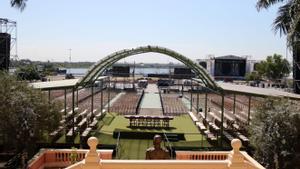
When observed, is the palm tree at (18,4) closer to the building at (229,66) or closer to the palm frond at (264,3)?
the palm frond at (264,3)

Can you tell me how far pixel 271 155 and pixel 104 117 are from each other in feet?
63.6

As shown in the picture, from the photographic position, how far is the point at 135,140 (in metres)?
22.7

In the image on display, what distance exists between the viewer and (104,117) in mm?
31891

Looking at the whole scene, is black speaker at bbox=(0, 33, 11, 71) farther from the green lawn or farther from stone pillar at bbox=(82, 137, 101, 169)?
stone pillar at bbox=(82, 137, 101, 169)

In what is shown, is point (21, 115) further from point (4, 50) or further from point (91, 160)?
point (4, 50)

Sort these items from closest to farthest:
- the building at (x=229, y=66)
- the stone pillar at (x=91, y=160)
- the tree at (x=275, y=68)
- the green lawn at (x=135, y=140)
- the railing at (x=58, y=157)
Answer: the stone pillar at (x=91, y=160) < the railing at (x=58, y=157) < the green lawn at (x=135, y=140) < the tree at (x=275, y=68) < the building at (x=229, y=66)

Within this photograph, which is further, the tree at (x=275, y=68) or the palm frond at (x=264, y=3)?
the tree at (x=275, y=68)

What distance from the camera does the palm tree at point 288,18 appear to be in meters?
16.7

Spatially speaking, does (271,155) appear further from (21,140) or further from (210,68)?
(210,68)

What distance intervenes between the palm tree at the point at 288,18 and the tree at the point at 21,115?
1013 centimetres

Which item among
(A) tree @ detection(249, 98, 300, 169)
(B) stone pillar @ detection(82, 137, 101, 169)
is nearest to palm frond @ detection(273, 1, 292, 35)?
(A) tree @ detection(249, 98, 300, 169)

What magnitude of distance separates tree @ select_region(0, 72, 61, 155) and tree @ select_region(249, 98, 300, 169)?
7764 mm

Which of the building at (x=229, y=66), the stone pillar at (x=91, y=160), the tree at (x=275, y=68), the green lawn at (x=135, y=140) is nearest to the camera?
the stone pillar at (x=91, y=160)

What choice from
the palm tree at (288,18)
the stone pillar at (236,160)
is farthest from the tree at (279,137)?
the stone pillar at (236,160)
